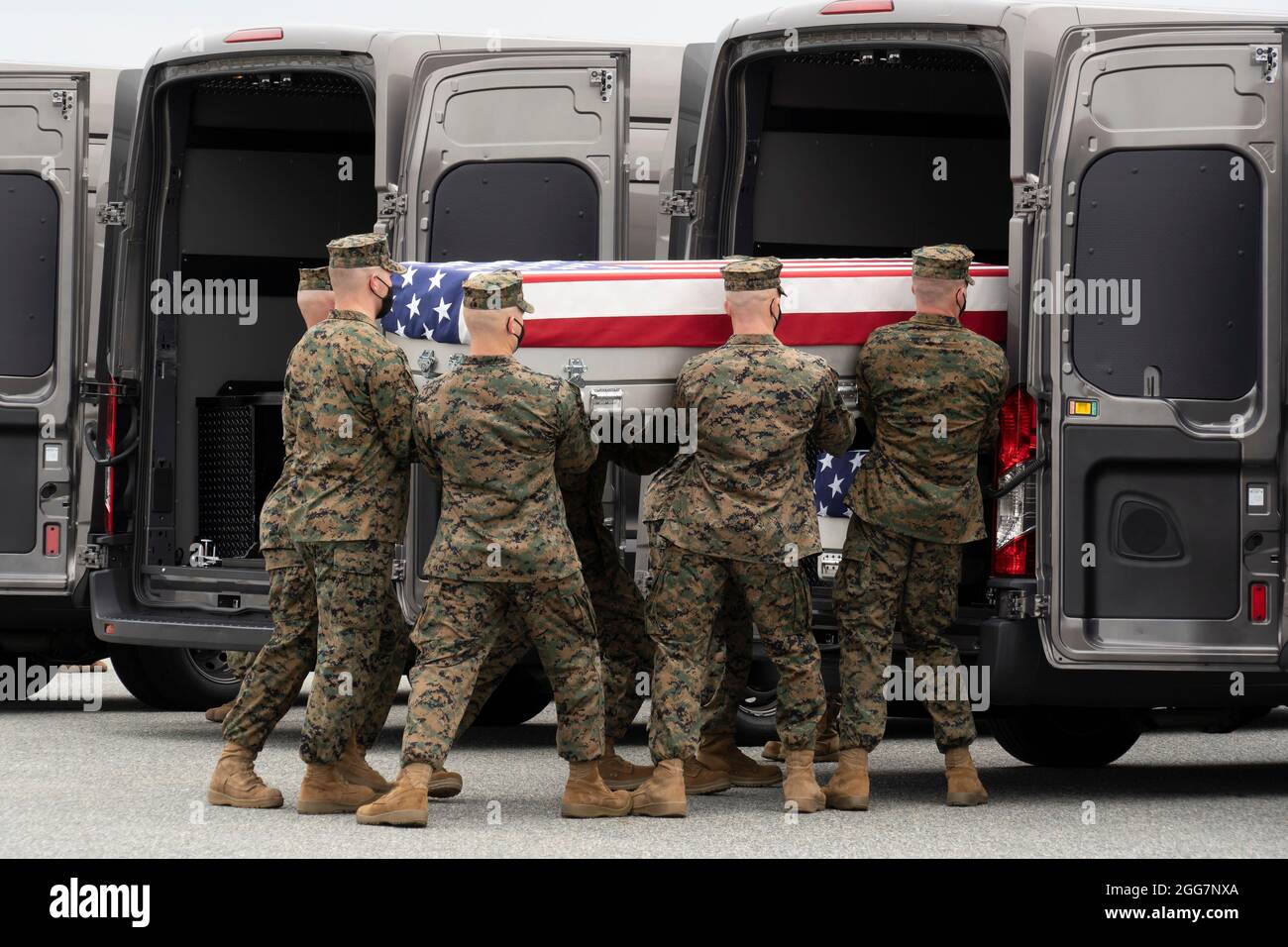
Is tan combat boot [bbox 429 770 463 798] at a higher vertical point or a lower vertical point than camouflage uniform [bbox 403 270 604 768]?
lower

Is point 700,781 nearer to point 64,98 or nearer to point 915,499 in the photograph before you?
point 915,499

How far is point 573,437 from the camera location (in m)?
6.79

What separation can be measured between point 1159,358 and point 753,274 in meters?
1.37

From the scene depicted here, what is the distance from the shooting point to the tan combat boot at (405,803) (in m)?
6.59

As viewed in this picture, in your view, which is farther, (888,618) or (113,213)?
(113,213)

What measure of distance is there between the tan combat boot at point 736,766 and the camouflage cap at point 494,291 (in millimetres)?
1791

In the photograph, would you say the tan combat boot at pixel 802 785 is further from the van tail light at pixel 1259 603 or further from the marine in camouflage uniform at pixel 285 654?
the van tail light at pixel 1259 603

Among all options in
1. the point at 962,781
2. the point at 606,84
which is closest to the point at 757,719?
the point at 962,781

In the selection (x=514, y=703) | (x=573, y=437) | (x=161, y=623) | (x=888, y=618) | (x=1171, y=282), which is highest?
(x=1171, y=282)

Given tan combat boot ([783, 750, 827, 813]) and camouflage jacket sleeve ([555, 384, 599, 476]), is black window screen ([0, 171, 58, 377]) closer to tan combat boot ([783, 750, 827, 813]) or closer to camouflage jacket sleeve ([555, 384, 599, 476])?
camouflage jacket sleeve ([555, 384, 599, 476])

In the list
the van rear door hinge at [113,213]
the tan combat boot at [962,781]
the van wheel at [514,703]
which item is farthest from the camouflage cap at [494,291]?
the van wheel at [514,703]

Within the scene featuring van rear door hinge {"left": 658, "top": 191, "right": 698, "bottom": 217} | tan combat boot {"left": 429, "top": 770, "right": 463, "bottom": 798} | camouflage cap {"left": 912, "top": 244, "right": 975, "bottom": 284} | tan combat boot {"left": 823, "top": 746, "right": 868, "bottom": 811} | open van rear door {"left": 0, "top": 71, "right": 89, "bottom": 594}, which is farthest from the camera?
open van rear door {"left": 0, "top": 71, "right": 89, "bottom": 594}

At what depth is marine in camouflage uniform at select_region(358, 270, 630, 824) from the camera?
668cm

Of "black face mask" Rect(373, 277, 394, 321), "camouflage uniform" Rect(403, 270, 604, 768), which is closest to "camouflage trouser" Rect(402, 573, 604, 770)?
"camouflage uniform" Rect(403, 270, 604, 768)
